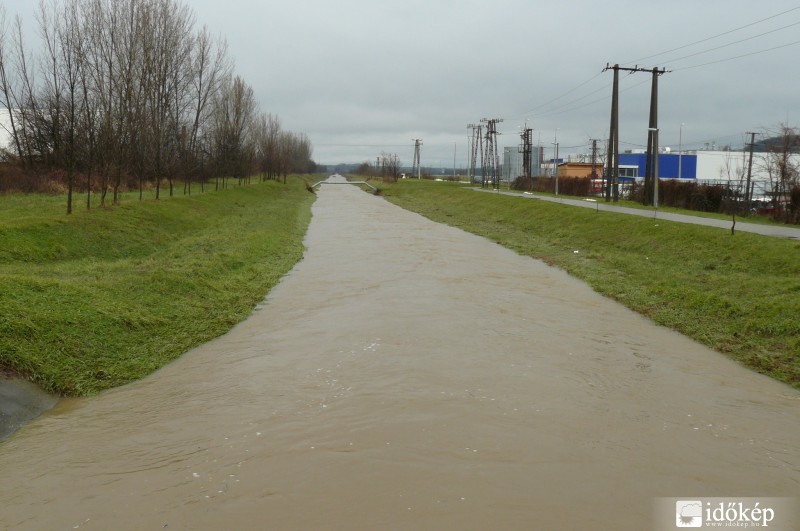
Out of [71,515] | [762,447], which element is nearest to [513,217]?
[762,447]

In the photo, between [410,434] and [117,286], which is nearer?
[410,434]

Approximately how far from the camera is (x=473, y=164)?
80062 mm

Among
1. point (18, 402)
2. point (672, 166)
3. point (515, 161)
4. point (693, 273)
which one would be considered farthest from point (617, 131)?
point (515, 161)

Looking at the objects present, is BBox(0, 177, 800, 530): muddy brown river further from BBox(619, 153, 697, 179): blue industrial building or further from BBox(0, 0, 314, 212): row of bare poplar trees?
BBox(619, 153, 697, 179): blue industrial building

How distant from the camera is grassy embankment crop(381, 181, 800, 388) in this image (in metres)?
9.91

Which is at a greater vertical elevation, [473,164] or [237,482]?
[473,164]

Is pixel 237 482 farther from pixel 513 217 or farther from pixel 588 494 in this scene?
pixel 513 217

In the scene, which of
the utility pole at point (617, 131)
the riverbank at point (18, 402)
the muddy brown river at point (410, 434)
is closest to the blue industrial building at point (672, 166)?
the utility pole at point (617, 131)

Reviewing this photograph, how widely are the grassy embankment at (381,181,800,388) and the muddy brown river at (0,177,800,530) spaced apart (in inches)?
31.2

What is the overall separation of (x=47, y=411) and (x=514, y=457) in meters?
4.79

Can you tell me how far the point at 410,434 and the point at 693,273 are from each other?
1042 cm

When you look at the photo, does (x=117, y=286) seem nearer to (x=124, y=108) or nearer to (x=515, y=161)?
(x=124, y=108)

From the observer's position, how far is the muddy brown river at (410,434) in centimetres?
506

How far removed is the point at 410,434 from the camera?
6.38 m
